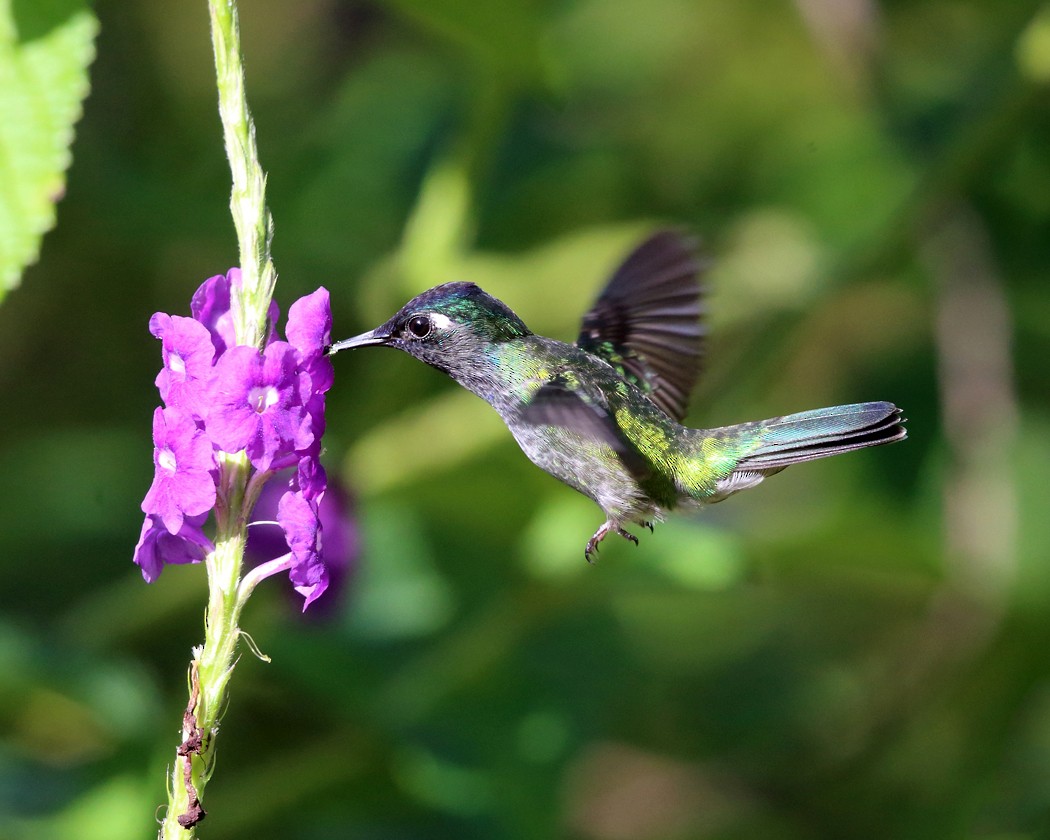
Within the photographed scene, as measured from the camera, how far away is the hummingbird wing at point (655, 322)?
1854 mm

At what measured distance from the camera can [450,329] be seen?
1628mm

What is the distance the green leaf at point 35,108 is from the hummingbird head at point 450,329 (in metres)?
0.39

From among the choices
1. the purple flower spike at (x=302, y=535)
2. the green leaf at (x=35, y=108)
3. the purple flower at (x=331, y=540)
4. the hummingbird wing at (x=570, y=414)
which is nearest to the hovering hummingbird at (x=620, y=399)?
the hummingbird wing at (x=570, y=414)

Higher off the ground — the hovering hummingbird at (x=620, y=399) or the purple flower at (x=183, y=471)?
the hovering hummingbird at (x=620, y=399)

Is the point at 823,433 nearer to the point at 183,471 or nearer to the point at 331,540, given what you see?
the point at 183,471

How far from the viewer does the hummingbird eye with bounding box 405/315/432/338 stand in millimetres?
1613

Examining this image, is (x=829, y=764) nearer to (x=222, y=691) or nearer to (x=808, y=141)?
(x=808, y=141)

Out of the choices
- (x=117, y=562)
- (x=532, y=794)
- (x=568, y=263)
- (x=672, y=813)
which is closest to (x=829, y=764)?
(x=672, y=813)

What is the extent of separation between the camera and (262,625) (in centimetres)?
245

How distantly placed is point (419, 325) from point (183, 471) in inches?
19.7

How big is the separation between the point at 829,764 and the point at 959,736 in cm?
33

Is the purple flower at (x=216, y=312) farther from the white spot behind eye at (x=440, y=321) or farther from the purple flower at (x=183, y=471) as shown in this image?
the white spot behind eye at (x=440, y=321)

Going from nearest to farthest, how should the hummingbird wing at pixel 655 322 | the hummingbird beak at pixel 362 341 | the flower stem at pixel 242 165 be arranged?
the flower stem at pixel 242 165 < the hummingbird beak at pixel 362 341 < the hummingbird wing at pixel 655 322

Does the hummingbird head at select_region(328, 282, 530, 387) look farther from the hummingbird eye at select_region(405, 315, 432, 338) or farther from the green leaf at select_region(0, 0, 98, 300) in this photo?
the green leaf at select_region(0, 0, 98, 300)
